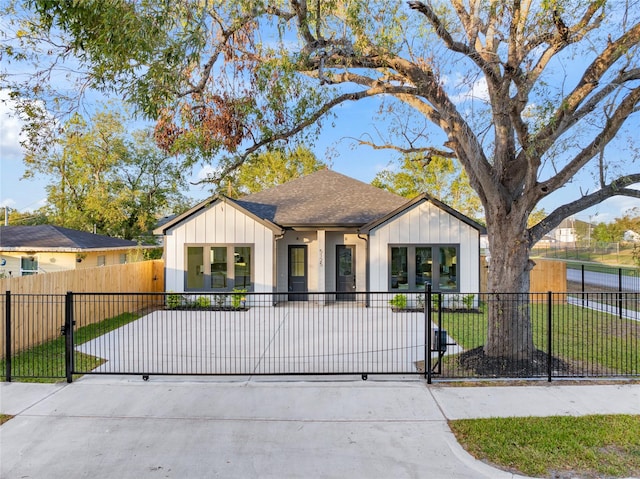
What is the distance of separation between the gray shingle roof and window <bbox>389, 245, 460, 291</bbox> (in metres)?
2.14

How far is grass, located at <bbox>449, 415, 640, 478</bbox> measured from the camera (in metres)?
3.79

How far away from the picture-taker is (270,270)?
14.0m

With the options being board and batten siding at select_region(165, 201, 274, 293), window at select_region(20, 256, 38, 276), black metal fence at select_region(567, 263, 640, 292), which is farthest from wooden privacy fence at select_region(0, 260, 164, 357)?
black metal fence at select_region(567, 263, 640, 292)

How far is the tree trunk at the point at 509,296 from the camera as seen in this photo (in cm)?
688

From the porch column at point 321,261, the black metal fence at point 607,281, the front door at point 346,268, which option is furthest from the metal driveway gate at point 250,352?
the black metal fence at point 607,281

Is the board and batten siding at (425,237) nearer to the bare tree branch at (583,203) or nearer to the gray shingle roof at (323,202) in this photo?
the gray shingle roof at (323,202)

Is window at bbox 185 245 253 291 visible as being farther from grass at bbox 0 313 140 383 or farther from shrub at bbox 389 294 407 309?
shrub at bbox 389 294 407 309

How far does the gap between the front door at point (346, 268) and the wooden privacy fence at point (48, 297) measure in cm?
775

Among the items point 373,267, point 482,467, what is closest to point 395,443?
point 482,467

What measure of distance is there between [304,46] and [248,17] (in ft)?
3.46

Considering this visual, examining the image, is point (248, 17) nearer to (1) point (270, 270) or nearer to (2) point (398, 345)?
(2) point (398, 345)

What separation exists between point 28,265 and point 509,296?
1722 centimetres

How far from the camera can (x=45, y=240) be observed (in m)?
14.8

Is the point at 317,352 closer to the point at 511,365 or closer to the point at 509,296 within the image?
the point at 511,365
